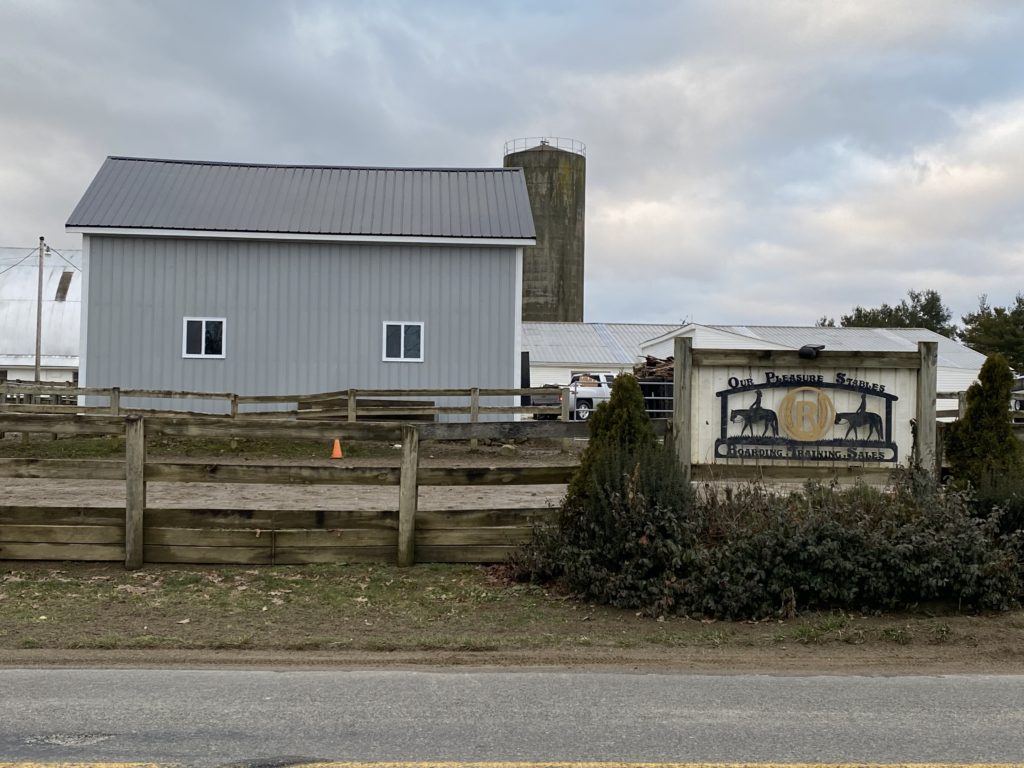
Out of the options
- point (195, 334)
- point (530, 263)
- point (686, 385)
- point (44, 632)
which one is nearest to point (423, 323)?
point (195, 334)

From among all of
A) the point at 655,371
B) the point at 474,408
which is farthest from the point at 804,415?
the point at 655,371

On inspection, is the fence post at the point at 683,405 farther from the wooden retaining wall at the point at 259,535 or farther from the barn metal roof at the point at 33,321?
the barn metal roof at the point at 33,321

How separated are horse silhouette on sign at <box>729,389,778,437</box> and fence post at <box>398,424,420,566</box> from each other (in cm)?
302

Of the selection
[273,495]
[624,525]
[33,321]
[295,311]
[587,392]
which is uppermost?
[33,321]

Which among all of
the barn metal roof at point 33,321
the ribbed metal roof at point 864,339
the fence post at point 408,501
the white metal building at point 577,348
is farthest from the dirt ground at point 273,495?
the barn metal roof at point 33,321

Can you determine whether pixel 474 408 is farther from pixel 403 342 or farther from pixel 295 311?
pixel 295 311

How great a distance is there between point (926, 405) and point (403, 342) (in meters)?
15.4

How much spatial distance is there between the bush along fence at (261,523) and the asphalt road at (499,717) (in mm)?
2626

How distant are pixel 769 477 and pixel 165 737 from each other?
610cm

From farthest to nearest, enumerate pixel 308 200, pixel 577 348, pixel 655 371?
1. pixel 577 348
2. pixel 655 371
3. pixel 308 200

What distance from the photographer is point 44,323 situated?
50.8 m

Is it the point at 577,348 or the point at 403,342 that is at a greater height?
the point at 577,348

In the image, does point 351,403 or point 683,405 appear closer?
point 683,405

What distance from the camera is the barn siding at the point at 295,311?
22.8m
